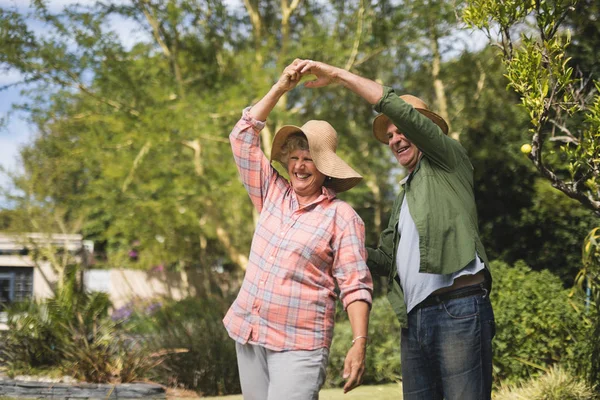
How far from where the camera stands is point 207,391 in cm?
729

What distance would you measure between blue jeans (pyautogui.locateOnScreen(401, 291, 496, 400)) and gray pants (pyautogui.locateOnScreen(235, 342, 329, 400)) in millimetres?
405

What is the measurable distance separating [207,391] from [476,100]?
932 cm

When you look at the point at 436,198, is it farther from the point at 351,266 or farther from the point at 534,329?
the point at 534,329

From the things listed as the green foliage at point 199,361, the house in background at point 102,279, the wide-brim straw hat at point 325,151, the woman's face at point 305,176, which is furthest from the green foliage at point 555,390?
the house in background at point 102,279

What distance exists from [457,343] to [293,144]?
1091 millimetres

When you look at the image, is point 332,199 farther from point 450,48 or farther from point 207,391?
point 450,48

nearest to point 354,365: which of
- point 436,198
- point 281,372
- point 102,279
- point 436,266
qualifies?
point 281,372

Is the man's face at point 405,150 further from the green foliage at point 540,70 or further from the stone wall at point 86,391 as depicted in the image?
the stone wall at point 86,391

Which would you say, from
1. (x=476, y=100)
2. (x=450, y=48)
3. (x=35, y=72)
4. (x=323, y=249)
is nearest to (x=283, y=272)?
(x=323, y=249)

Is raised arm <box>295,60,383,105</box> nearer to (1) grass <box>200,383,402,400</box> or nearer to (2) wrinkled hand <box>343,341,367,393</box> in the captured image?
(2) wrinkled hand <box>343,341,367,393</box>

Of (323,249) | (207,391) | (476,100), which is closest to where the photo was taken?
(323,249)

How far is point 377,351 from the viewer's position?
786cm

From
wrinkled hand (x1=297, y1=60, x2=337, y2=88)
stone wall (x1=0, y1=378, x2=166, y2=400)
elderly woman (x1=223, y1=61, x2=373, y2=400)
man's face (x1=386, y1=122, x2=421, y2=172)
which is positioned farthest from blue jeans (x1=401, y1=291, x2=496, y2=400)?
stone wall (x1=0, y1=378, x2=166, y2=400)

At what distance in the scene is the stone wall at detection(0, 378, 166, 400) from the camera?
652 centimetres
